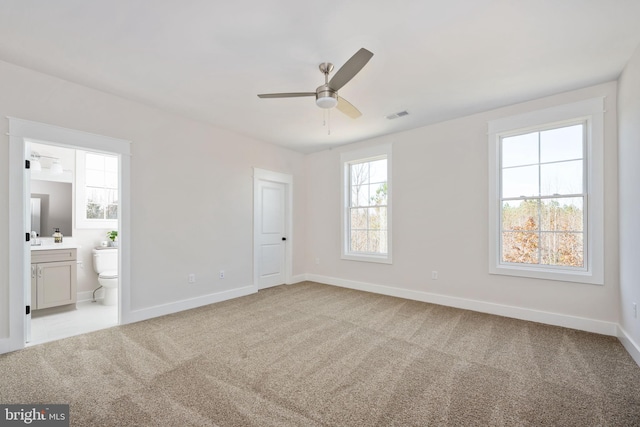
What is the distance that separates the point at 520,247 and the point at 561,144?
130 centimetres

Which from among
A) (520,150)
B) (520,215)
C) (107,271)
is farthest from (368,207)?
(107,271)

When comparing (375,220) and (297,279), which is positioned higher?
(375,220)

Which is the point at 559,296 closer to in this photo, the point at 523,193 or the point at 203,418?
the point at 523,193

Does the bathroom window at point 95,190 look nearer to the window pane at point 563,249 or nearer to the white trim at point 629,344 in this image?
the window pane at point 563,249

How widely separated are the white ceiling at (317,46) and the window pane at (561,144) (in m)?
0.48

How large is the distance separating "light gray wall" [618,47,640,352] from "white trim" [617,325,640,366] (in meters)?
0.02

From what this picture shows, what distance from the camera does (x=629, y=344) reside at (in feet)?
8.47

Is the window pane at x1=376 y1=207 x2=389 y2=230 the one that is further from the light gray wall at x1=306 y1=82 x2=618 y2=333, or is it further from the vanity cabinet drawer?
the vanity cabinet drawer

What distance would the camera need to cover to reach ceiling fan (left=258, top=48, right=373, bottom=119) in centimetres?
206

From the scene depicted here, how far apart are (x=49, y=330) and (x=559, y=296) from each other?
575 cm

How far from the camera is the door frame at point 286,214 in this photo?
486cm

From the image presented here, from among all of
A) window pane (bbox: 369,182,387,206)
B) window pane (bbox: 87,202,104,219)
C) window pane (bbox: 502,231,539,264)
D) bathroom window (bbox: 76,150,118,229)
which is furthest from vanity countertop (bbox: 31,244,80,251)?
window pane (bbox: 502,231,539,264)

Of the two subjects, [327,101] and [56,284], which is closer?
[327,101]

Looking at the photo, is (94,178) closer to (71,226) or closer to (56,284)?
(71,226)
